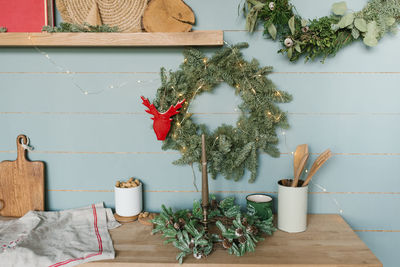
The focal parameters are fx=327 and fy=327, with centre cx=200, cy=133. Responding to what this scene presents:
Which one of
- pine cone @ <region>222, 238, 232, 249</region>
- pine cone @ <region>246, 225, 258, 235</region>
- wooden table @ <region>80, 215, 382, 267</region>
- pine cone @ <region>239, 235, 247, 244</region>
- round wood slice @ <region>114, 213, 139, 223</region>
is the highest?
pine cone @ <region>246, 225, 258, 235</region>

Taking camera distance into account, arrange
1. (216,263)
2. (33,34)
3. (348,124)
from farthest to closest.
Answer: (348,124) < (33,34) < (216,263)

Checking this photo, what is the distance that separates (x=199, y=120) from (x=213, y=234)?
1.46ft

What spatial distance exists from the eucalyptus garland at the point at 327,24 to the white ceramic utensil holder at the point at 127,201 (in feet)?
2.48

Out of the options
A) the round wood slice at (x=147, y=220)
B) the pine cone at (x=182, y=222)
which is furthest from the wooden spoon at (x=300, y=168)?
the round wood slice at (x=147, y=220)

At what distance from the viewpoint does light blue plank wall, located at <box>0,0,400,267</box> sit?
4.13ft

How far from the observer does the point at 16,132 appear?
1.33 m

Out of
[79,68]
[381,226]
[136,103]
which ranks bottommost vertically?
[381,226]

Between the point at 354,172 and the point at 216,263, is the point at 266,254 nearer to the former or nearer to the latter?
the point at 216,263

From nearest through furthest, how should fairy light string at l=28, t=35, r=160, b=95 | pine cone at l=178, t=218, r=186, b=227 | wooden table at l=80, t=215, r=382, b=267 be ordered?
wooden table at l=80, t=215, r=382, b=267, pine cone at l=178, t=218, r=186, b=227, fairy light string at l=28, t=35, r=160, b=95

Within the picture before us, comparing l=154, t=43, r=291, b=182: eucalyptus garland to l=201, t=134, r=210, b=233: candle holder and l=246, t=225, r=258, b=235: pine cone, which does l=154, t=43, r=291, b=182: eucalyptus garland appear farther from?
l=246, t=225, r=258, b=235: pine cone

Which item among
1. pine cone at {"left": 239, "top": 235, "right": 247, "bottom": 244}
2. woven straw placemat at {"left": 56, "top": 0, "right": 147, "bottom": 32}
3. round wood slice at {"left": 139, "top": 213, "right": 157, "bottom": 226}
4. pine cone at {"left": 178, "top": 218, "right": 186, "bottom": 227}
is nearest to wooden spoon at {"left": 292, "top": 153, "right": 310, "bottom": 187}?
pine cone at {"left": 239, "top": 235, "right": 247, "bottom": 244}

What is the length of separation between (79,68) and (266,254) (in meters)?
0.97

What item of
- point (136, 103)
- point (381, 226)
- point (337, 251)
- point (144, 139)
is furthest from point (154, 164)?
point (381, 226)

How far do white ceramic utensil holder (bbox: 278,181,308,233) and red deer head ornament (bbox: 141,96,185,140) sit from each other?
47 centimetres
